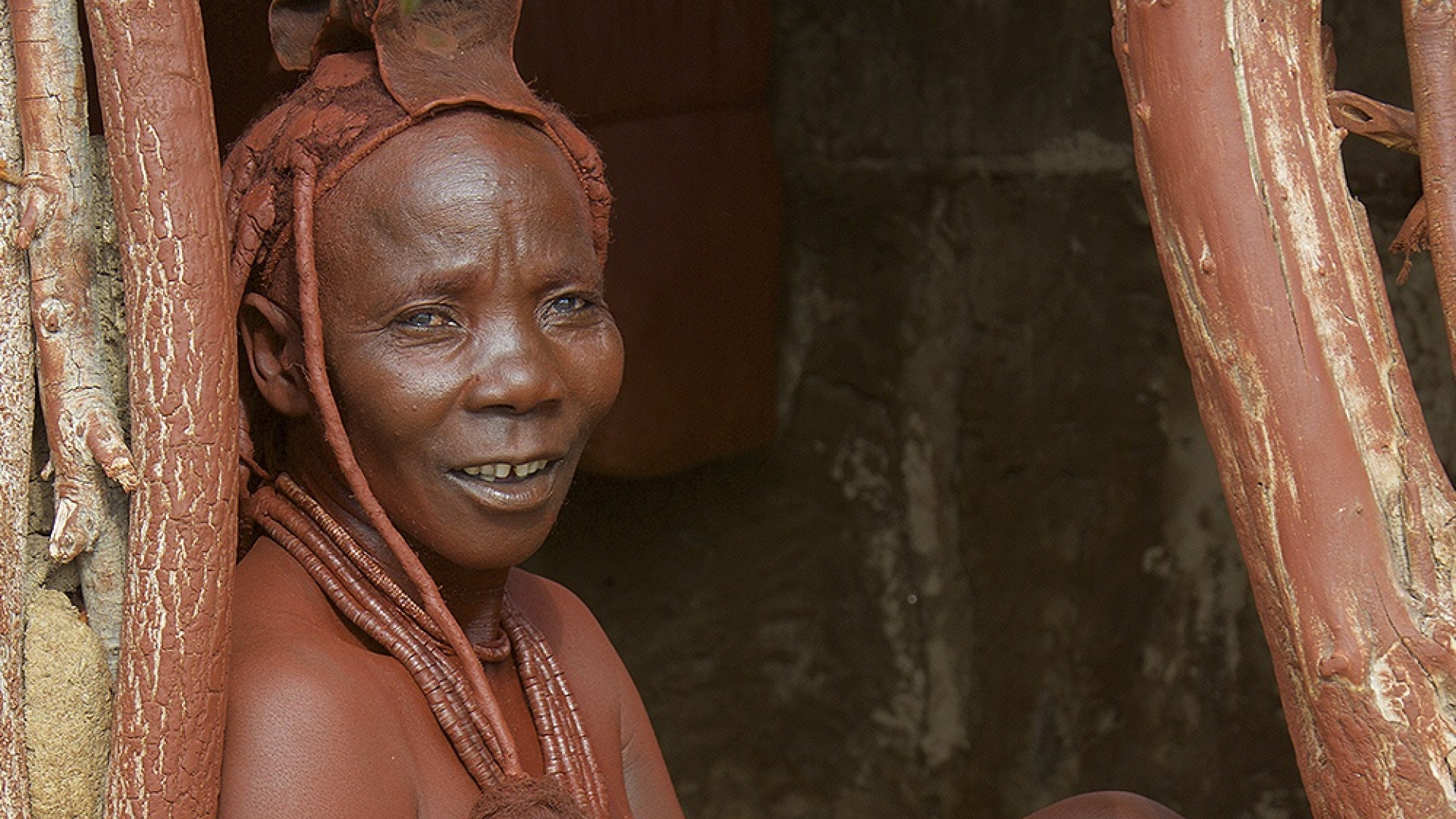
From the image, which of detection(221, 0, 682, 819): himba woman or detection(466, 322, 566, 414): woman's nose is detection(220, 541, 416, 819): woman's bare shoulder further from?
detection(466, 322, 566, 414): woman's nose

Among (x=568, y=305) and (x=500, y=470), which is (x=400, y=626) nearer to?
(x=500, y=470)

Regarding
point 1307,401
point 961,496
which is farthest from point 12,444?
point 961,496

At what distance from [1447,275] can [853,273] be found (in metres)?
1.64

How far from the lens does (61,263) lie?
1270 millimetres

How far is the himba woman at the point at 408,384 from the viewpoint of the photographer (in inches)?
54.7

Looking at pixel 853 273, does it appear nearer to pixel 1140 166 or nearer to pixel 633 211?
pixel 633 211

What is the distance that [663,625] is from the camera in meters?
3.10

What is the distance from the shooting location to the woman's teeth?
144cm

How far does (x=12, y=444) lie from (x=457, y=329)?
1.14ft

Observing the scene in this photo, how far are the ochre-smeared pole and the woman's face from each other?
2.25 ft

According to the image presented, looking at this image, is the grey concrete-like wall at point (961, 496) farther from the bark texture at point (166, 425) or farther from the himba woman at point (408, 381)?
the bark texture at point (166, 425)

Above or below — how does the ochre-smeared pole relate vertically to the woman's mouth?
above

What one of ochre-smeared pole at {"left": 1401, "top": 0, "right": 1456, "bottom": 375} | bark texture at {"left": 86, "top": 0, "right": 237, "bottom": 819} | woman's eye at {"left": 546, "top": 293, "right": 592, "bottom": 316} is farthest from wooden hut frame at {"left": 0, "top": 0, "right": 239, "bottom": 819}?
ochre-smeared pole at {"left": 1401, "top": 0, "right": 1456, "bottom": 375}

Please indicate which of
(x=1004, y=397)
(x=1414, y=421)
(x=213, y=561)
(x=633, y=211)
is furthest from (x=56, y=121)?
(x=1004, y=397)
